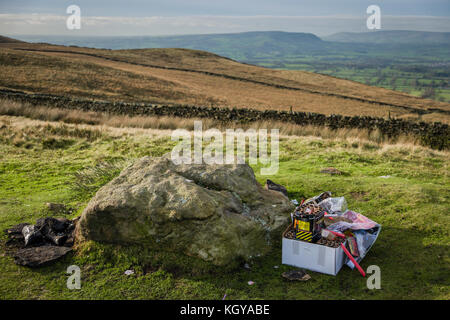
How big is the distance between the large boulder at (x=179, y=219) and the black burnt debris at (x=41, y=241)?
0.50 meters

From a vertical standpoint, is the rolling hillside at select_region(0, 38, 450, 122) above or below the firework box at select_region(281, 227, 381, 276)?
above

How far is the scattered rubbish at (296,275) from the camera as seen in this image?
790 cm

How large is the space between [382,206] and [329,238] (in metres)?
3.65

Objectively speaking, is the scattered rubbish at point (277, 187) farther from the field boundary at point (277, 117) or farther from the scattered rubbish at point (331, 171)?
the field boundary at point (277, 117)

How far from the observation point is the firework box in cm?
799

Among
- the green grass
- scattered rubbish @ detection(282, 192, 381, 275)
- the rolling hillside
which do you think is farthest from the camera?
the rolling hillside

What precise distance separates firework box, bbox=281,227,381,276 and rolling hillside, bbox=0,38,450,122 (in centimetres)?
4087

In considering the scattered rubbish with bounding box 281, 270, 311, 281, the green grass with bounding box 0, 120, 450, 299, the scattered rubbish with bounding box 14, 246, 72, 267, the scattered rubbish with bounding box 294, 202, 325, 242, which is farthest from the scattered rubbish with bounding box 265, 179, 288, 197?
the scattered rubbish with bounding box 14, 246, 72, 267

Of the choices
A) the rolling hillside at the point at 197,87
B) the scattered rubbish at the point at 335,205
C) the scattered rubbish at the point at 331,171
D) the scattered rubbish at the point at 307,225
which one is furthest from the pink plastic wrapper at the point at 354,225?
the rolling hillside at the point at 197,87

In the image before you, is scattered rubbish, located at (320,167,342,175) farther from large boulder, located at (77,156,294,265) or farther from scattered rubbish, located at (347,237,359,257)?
scattered rubbish, located at (347,237,359,257)

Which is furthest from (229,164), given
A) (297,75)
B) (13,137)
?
(297,75)
